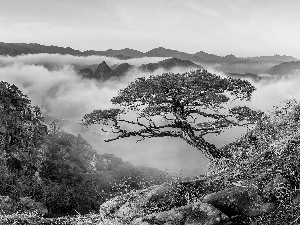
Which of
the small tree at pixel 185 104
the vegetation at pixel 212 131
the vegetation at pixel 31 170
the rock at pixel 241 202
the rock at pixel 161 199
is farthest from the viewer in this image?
the vegetation at pixel 31 170

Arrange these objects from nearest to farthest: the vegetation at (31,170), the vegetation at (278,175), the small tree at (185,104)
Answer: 1. the vegetation at (278,175)
2. the small tree at (185,104)
3. the vegetation at (31,170)

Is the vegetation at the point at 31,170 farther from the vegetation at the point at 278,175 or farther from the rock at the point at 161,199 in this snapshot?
the vegetation at the point at 278,175

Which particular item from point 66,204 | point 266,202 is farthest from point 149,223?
point 66,204

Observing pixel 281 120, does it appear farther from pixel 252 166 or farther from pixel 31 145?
pixel 31 145

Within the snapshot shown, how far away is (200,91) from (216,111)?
1738 millimetres

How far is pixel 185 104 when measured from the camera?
66.1 ft

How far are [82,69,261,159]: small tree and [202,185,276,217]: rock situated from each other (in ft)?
32.4

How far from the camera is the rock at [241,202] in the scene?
7539 mm

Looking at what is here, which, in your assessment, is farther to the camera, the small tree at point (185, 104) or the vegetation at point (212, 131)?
the small tree at point (185, 104)

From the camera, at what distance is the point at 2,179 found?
77500 millimetres

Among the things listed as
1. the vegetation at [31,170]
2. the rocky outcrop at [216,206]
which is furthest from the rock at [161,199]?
the vegetation at [31,170]

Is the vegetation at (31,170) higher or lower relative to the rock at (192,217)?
lower

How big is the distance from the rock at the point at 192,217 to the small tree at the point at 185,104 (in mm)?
10184

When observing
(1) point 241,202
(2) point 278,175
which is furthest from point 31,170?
(2) point 278,175
